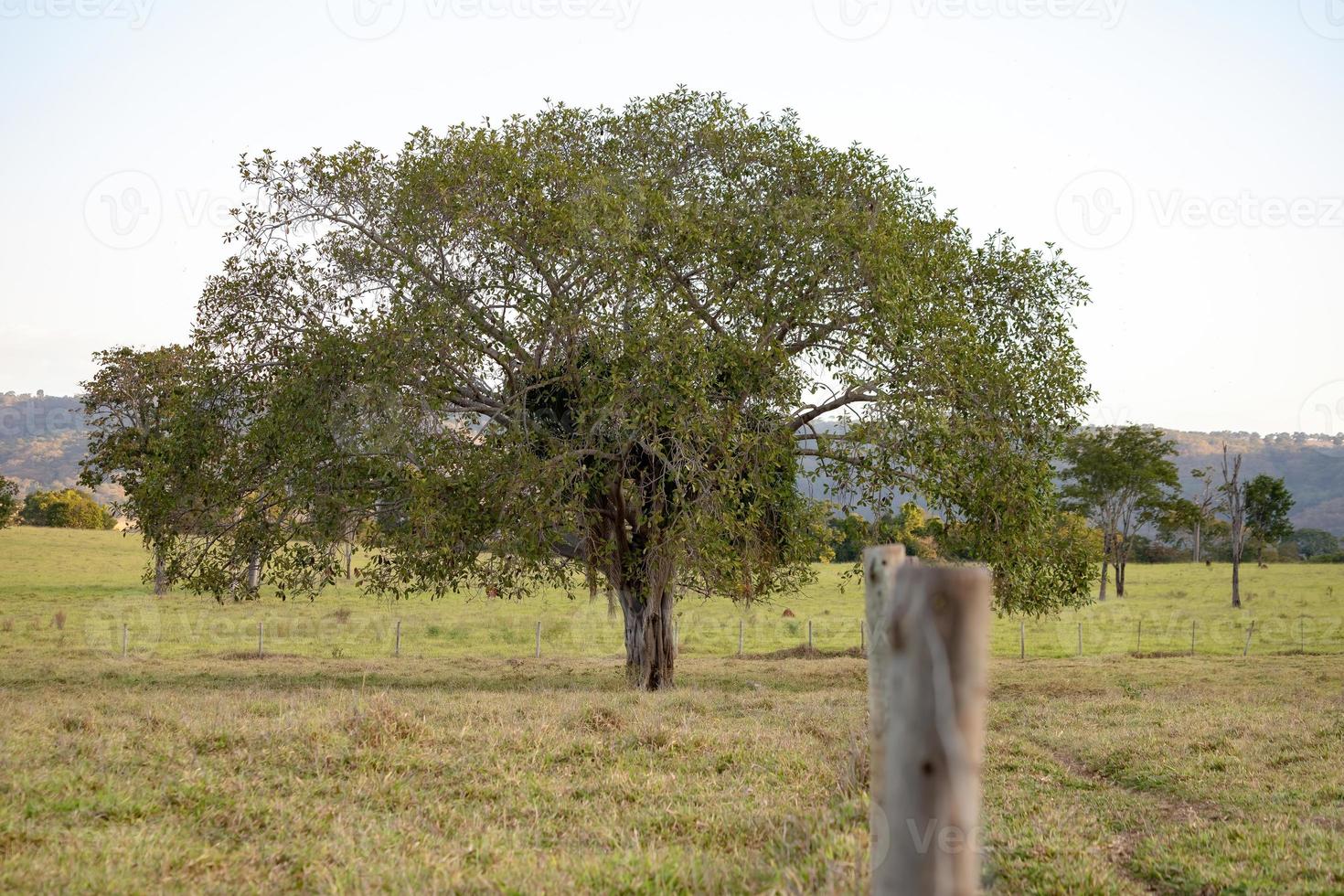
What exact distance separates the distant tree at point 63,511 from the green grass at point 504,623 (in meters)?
24.8

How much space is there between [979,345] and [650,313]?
21.1 feet

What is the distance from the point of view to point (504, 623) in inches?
1655

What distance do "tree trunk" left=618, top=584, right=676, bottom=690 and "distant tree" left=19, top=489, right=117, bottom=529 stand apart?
7352 cm

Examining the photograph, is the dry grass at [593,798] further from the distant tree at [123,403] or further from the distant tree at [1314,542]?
the distant tree at [1314,542]

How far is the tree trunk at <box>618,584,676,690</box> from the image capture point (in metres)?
22.2

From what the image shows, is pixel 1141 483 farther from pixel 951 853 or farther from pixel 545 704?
pixel 951 853

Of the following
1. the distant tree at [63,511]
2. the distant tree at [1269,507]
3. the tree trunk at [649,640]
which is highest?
the distant tree at [1269,507]

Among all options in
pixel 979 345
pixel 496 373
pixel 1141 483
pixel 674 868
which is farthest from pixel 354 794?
pixel 1141 483

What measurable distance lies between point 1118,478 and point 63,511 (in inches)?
3072

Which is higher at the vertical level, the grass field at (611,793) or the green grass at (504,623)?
the grass field at (611,793)

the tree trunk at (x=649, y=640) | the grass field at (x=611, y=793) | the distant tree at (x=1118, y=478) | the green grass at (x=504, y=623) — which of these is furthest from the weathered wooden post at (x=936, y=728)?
the distant tree at (x=1118, y=478)

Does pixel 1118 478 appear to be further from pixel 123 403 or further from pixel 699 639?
pixel 123 403

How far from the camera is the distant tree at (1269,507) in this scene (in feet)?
248

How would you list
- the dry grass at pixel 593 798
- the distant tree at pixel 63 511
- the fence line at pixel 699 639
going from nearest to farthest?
1. the dry grass at pixel 593 798
2. the fence line at pixel 699 639
3. the distant tree at pixel 63 511
